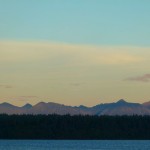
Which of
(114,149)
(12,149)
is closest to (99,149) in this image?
(114,149)

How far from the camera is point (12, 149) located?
17038 cm

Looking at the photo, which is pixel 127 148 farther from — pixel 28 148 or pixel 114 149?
pixel 28 148

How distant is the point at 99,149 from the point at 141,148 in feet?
32.1

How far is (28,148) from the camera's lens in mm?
175500

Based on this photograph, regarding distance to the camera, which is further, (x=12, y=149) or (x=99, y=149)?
(x=99, y=149)

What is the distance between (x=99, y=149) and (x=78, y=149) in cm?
595

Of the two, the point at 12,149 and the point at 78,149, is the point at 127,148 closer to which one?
the point at 78,149

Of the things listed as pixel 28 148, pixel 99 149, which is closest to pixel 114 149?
pixel 99 149

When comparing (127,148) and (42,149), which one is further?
(127,148)

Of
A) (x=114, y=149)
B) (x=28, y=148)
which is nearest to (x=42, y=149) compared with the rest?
(x=28, y=148)

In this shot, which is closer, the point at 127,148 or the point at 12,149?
the point at 12,149

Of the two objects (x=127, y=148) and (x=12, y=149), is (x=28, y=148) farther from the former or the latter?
(x=127, y=148)

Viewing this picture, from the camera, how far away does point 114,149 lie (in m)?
184

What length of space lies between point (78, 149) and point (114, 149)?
9359 mm
